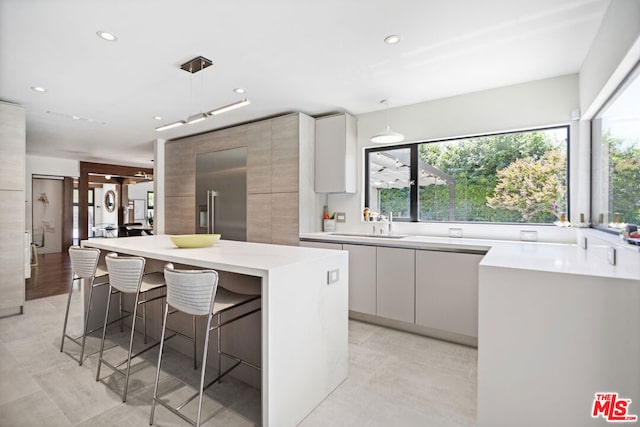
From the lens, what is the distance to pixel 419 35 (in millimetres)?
2189

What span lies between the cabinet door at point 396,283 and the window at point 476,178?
0.85 m

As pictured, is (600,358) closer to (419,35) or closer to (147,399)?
(419,35)

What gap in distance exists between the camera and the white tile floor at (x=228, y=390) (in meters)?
1.75

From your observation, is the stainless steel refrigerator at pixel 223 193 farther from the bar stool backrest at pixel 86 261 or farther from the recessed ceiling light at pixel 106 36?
the recessed ceiling light at pixel 106 36

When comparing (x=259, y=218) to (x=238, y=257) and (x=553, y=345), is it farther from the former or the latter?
(x=553, y=345)

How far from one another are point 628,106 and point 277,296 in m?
2.28

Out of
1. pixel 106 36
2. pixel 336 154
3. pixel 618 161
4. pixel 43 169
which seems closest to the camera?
pixel 618 161

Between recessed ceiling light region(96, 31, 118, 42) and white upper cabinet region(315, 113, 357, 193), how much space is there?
2.31 m

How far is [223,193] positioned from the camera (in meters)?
4.56

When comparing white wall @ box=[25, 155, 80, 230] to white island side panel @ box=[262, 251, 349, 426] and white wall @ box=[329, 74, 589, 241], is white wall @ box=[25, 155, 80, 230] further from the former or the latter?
white island side panel @ box=[262, 251, 349, 426]

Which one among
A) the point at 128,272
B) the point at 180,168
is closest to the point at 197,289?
the point at 128,272

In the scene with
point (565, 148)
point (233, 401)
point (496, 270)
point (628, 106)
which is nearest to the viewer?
point (496, 270)

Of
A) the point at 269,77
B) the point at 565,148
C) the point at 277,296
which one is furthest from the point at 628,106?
the point at 269,77

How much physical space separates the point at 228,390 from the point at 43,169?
8.42 metres
